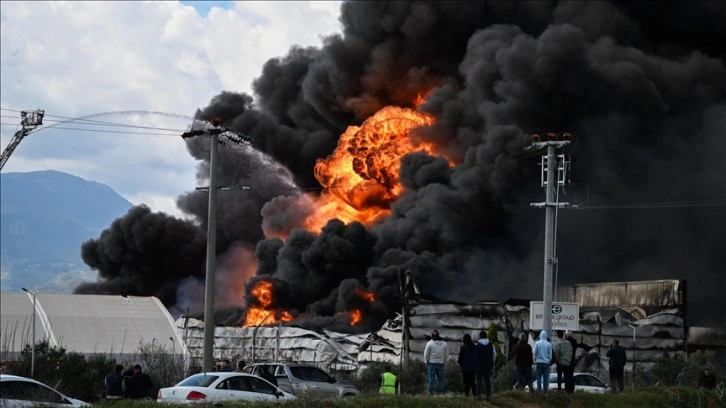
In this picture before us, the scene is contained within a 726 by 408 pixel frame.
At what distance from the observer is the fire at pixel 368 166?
260 ft

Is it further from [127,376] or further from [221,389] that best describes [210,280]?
[221,389]

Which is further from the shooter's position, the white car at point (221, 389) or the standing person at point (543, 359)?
the standing person at point (543, 359)

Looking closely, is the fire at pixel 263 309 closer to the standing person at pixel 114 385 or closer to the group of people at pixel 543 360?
the standing person at pixel 114 385

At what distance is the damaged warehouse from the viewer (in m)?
50.8

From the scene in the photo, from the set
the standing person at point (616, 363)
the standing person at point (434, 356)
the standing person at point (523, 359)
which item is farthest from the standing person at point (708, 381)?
the standing person at point (434, 356)

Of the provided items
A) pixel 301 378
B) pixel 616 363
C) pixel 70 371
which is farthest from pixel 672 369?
pixel 70 371

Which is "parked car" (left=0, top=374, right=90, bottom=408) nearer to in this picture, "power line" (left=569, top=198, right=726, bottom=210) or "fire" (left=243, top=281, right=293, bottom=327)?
"fire" (left=243, top=281, right=293, bottom=327)

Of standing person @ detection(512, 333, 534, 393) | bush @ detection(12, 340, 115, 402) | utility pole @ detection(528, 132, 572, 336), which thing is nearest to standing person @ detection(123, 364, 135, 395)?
bush @ detection(12, 340, 115, 402)

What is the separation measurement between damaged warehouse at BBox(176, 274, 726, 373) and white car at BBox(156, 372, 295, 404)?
17.7 metres

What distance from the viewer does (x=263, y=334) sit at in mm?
58844

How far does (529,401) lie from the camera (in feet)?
101

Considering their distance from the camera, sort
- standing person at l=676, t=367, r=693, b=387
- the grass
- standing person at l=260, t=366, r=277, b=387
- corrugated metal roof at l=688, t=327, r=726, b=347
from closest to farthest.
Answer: the grass
standing person at l=260, t=366, r=277, b=387
standing person at l=676, t=367, r=693, b=387
corrugated metal roof at l=688, t=327, r=726, b=347

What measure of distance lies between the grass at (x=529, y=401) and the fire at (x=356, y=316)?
3357 centimetres

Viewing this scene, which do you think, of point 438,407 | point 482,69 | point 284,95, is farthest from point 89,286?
point 438,407
